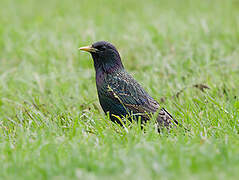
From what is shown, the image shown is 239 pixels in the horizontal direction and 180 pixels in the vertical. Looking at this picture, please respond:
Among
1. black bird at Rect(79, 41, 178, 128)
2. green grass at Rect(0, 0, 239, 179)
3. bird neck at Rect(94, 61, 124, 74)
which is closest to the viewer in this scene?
green grass at Rect(0, 0, 239, 179)

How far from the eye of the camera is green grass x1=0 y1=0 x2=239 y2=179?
2.86 m

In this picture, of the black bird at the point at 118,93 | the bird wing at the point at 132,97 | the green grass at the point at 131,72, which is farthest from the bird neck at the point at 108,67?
the green grass at the point at 131,72

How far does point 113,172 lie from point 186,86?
286 centimetres

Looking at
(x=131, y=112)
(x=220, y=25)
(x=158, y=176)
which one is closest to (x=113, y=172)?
(x=158, y=176)

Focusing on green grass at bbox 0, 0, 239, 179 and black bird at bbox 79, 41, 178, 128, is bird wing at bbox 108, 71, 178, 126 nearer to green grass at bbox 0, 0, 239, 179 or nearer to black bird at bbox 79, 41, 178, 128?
black bird at bbox 79, 41, 178, 128

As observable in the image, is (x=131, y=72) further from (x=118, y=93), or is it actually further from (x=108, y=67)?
(x=118, y=93)

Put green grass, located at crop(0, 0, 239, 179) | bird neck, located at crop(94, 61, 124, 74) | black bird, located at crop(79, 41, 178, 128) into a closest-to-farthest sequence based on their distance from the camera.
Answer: green grass, located at crop(0, 0, 239, 179)
black bird, located at crop(79, 41, 178, 128)
bird neck, located at crop(94, 61, 124, 74)

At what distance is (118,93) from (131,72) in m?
2.01

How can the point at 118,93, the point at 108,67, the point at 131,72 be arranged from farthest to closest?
the point at 131,72 < the point at 108,67 < the point at 118,93

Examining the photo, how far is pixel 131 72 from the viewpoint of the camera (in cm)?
640

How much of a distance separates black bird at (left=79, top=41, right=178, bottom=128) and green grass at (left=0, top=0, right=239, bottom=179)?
22 cm

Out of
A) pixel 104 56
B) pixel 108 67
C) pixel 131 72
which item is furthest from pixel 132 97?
pixel 131 72

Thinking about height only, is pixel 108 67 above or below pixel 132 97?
above

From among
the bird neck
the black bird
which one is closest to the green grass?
the black bird
